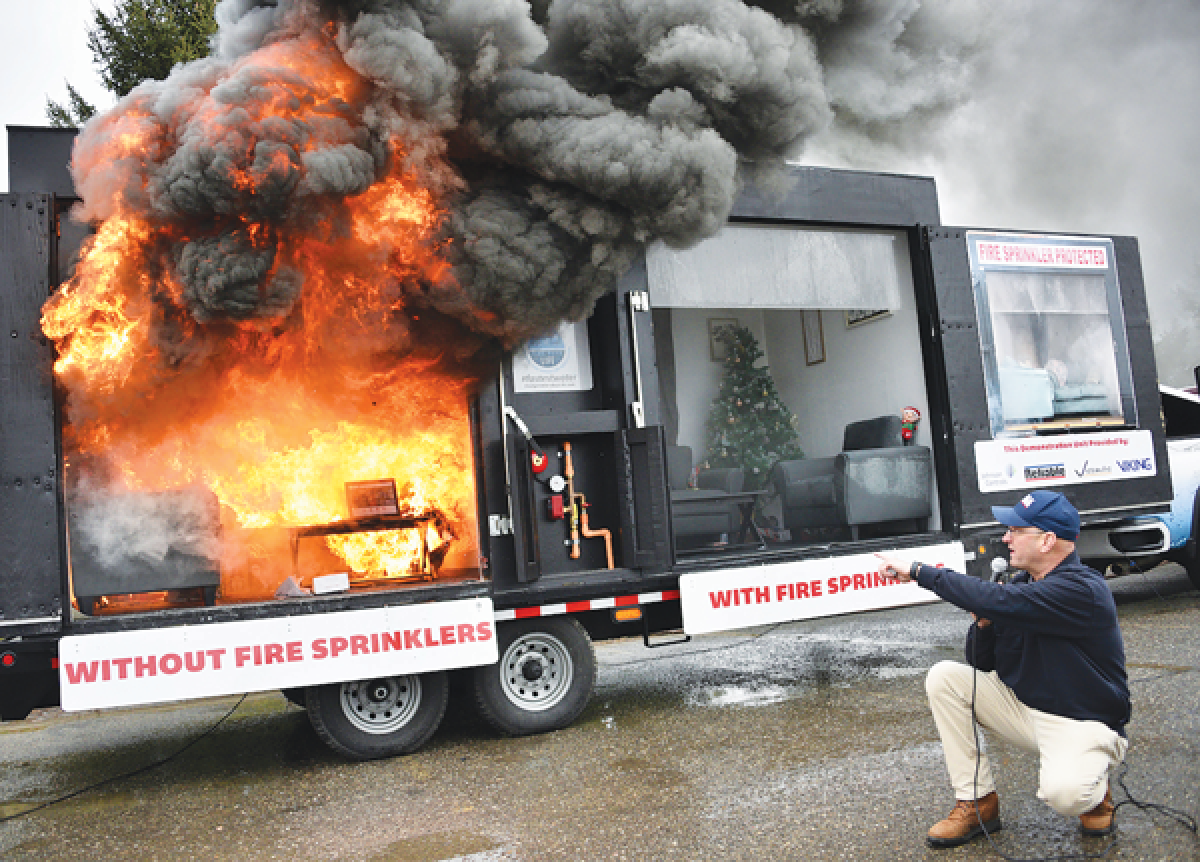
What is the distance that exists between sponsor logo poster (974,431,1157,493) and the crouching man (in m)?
3.58

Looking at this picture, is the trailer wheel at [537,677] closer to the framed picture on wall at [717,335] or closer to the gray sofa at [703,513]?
the gray sofa at [703,513]

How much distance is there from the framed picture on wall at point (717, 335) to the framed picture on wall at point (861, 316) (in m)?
1.97

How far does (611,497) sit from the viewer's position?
6336 millimetres

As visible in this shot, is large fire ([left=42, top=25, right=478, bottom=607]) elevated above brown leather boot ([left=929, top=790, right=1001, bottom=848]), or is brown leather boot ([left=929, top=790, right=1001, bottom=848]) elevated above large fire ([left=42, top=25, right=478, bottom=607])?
large fire ([left=42, top=25, right=478, bottom=607])

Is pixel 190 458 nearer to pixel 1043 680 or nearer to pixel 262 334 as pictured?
pixel 262 334

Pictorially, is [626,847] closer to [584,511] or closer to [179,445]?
[584,511]

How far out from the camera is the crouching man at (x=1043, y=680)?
354cm

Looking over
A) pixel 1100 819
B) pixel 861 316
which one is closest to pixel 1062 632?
pixel 1100 819

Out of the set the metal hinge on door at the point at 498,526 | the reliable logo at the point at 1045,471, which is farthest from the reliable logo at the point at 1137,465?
the metal hinge on door at the point at 498,526

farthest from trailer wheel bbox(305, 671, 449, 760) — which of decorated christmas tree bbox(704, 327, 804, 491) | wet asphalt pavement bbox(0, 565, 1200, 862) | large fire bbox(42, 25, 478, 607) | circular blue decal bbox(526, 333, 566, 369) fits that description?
decorated christmas tree bbox(704, 327, 804, 491)

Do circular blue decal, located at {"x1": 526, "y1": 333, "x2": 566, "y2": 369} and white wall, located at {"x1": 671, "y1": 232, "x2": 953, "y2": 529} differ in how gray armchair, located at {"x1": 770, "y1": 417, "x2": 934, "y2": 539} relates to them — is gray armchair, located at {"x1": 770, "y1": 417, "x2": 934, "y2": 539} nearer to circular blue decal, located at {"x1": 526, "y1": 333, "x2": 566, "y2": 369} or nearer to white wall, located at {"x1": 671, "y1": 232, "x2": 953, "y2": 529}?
white wall, located at {"x1": 671, "y1": 232, "x2": 953, "y2": 529}

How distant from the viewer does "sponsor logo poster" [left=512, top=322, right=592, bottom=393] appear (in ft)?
20.4

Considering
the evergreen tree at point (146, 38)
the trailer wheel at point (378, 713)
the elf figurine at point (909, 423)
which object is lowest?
the trailer wheel at point (378, 713)

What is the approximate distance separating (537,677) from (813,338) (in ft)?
15.9
